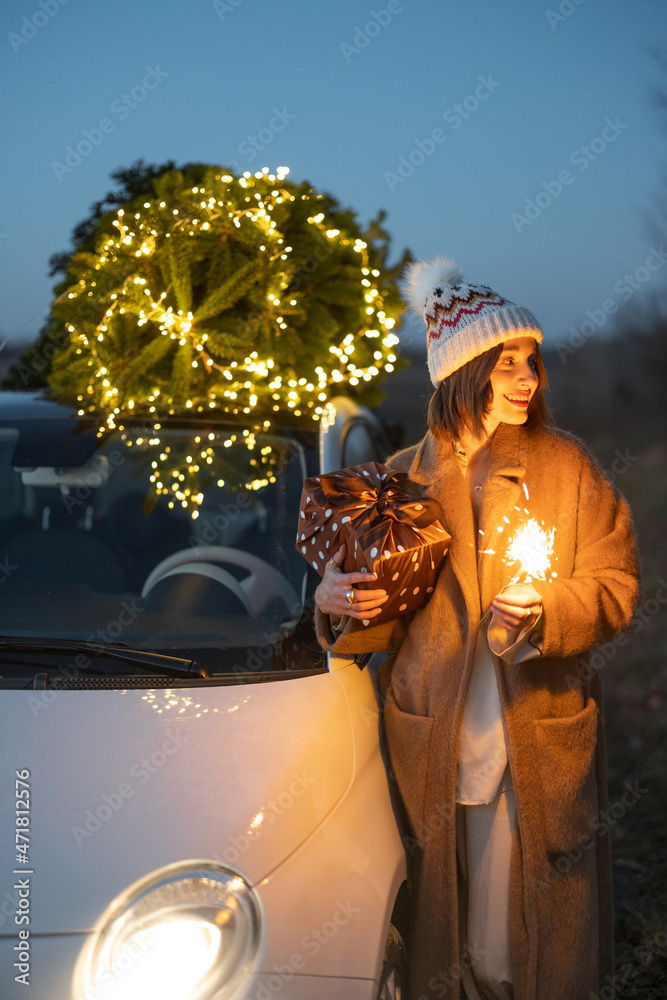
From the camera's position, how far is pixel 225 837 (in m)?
1.72

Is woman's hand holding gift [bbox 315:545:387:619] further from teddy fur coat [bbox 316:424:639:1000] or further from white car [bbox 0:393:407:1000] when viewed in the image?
white car [bbox 0:393:407:1000]

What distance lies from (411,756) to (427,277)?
1212 mm

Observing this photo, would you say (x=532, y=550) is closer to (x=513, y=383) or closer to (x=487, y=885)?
(x=513, y=383)

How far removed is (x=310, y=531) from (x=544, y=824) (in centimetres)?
86

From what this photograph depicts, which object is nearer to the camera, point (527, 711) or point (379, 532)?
point (379, 532)

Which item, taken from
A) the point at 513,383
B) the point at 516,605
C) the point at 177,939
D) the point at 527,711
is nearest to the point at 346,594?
the point at 516,605

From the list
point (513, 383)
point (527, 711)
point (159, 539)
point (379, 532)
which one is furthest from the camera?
point (159, 539)

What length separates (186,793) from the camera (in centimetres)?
176

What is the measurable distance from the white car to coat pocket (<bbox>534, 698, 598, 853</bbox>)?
0.37 meters

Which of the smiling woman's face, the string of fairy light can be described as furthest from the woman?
the string of fairy light

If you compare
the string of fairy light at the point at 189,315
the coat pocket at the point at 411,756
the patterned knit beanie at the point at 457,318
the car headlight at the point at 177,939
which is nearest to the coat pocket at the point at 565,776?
the coat pocket at the point at 411,756

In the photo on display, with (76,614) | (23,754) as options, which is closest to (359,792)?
(23,754)

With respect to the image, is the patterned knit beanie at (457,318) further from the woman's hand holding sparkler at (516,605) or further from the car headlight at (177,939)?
the car headlight at (177,939)

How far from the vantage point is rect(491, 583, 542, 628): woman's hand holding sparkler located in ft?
6.05
